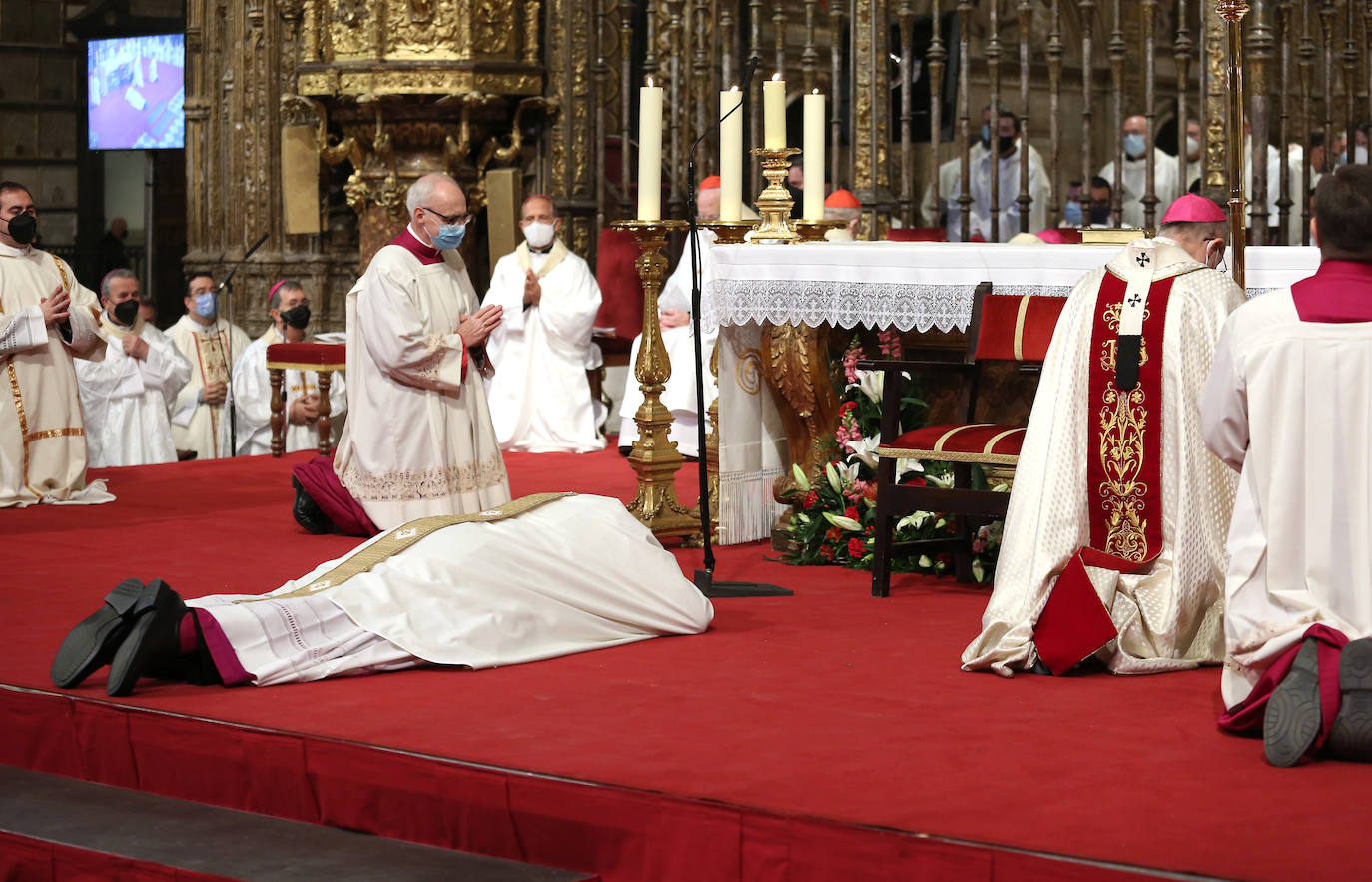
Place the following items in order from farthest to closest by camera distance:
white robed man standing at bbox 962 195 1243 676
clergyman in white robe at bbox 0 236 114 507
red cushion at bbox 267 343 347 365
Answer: red cushion at bbox 267 343 347 365
clergyman in white robe at bbox 0 236 114 507
white robed man standing at bbox 962 195 1243 676

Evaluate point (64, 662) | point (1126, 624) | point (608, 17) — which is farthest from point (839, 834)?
point (608, 17)

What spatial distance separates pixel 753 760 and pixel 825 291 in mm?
2755

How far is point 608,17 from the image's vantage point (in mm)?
11742

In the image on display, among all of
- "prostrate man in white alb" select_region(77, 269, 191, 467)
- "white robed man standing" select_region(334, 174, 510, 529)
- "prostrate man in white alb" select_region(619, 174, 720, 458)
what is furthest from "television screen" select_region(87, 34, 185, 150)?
"white robed man standing" select_region(334, 174, 510, 529)

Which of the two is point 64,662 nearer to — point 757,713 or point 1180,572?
point 757,713

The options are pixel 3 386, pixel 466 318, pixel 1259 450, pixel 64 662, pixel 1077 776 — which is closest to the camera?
pixel 1077 776

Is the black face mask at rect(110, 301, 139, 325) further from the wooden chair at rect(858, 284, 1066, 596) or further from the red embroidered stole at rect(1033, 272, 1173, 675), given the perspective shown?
the red embroidered stole at rect(1033, 272, 1173, 675)

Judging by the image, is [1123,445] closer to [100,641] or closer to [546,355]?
[100,641]

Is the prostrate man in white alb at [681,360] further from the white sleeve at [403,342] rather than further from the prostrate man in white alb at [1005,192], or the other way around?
the white sleeve at [403,342]

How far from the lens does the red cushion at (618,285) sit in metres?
11.2

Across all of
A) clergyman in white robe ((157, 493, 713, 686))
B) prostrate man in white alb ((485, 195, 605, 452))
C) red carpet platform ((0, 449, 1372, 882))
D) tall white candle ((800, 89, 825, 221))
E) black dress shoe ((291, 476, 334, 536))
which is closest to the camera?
red carpet platform ((0, 449, 1372, 882))

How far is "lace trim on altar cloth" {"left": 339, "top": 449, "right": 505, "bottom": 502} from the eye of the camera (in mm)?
6918

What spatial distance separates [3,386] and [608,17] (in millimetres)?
5176

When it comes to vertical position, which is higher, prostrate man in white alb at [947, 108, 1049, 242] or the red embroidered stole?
prostrate man in white alb at [947, 108, 1049, 242]
